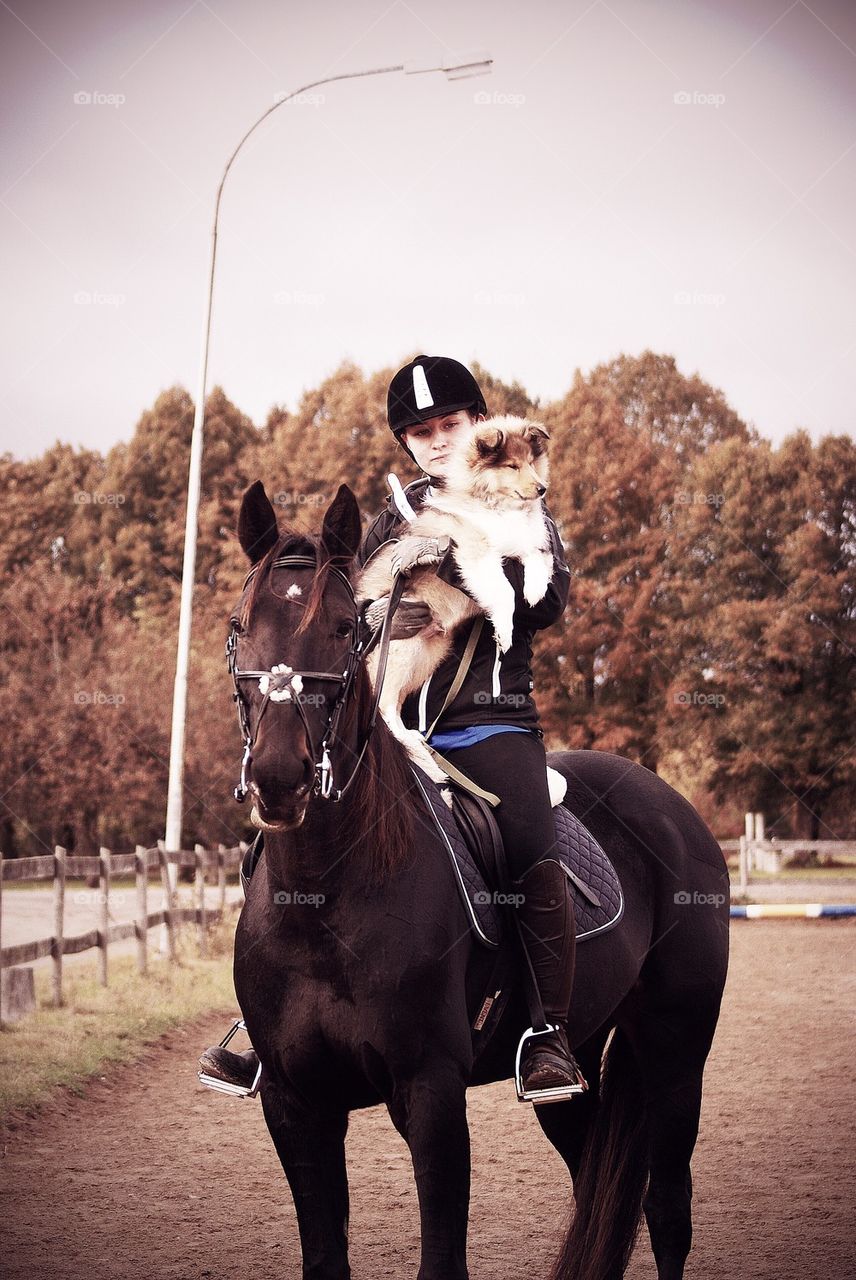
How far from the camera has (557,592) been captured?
13.9 feet

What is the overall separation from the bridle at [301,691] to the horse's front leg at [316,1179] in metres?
0.98

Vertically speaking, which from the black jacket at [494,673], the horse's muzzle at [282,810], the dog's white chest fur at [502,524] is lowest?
the horse's muzzle at [282,810]

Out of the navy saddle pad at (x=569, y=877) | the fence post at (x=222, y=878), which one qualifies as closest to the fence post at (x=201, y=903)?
the fence post at (x=222, y=878)

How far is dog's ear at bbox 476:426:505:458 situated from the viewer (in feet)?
14.1

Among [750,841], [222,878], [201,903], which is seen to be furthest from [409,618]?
[750,841]

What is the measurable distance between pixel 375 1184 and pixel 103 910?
643 cm

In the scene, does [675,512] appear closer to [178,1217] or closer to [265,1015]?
[178,1217]

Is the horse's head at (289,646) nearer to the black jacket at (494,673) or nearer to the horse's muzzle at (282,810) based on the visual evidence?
the horse's muzzle at (282,810)

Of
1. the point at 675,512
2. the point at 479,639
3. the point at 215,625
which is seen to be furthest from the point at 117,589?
the point at 479,639

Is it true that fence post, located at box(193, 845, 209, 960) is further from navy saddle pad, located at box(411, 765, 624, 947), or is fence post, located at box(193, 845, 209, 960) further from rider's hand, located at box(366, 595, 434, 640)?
rider's hand, located at box(366, 595, 434, 640)

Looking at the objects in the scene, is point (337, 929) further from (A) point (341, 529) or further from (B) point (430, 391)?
(B) point (430, 391)

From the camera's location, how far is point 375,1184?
7.10m

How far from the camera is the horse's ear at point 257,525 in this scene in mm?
3588

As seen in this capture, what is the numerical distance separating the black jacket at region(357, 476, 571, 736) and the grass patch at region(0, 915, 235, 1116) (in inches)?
222
